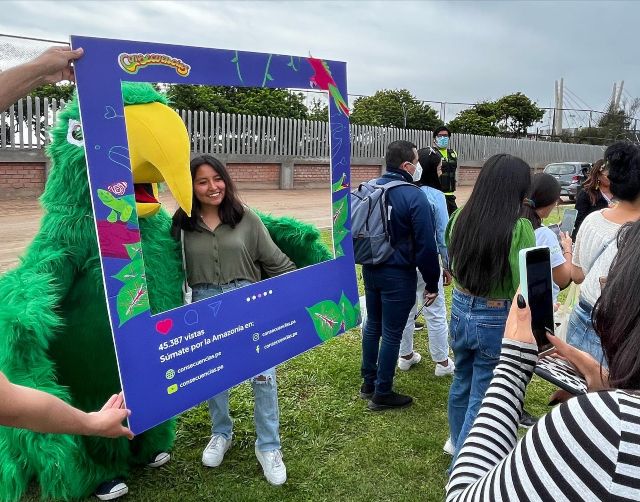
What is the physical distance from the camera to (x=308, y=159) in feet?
10.2

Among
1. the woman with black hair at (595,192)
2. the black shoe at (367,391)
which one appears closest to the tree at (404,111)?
the woman with black hair at (595,192)

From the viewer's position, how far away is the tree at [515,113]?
2808cm

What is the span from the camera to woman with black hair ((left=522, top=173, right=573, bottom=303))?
274 centimetres

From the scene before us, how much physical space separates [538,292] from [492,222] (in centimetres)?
97

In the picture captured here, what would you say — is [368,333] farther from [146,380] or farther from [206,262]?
[146,380]

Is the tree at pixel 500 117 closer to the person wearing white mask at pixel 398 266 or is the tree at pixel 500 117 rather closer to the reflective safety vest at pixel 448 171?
the reflective safety vest at pixel 448 171

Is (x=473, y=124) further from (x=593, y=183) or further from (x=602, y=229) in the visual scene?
(x=602, y=229)

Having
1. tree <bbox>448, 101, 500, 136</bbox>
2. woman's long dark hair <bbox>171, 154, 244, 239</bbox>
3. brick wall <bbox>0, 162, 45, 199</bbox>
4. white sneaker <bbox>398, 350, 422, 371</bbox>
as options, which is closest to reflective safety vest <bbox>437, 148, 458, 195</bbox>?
white sneaker <bbox>398, 350, 422, 371</bbox>

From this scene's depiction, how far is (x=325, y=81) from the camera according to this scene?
236cm

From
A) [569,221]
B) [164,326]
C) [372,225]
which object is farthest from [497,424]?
[569,221]

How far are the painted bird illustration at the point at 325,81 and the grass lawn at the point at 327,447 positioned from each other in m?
1.82

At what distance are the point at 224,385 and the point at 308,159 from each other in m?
1.47

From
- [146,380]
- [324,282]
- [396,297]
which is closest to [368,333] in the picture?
[396,297]

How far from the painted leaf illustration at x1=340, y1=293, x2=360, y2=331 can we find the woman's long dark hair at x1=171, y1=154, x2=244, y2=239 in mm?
640
